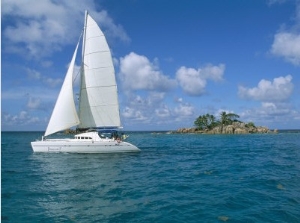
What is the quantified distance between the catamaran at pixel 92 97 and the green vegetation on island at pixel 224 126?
102484 millimetres

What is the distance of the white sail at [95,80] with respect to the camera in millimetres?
43062

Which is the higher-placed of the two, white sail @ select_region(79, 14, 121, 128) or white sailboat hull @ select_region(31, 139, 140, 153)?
white sail @ select_region(79, 14, 121, 128)

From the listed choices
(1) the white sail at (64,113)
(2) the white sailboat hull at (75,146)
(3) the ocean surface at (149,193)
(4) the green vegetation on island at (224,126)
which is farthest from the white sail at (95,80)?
(4) the green vegetation on island at (224,126)

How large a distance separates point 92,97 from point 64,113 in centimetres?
448

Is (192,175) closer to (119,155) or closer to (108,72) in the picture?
(119,155)

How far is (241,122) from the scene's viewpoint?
14800 cm

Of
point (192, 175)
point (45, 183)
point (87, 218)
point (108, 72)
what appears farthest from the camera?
point (108, 72)

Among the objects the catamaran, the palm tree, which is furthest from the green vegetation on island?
the catamaran

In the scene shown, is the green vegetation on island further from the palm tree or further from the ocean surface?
the ocean surface

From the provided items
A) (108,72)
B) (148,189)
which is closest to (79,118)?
(108,72)

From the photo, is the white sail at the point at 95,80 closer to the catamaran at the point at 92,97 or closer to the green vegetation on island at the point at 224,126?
the catamaran at the point at 92,97

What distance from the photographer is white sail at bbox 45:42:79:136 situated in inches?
1636

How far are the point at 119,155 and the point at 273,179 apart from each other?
20618 millimetres

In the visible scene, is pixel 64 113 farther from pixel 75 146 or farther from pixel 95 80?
pixel 95 80
